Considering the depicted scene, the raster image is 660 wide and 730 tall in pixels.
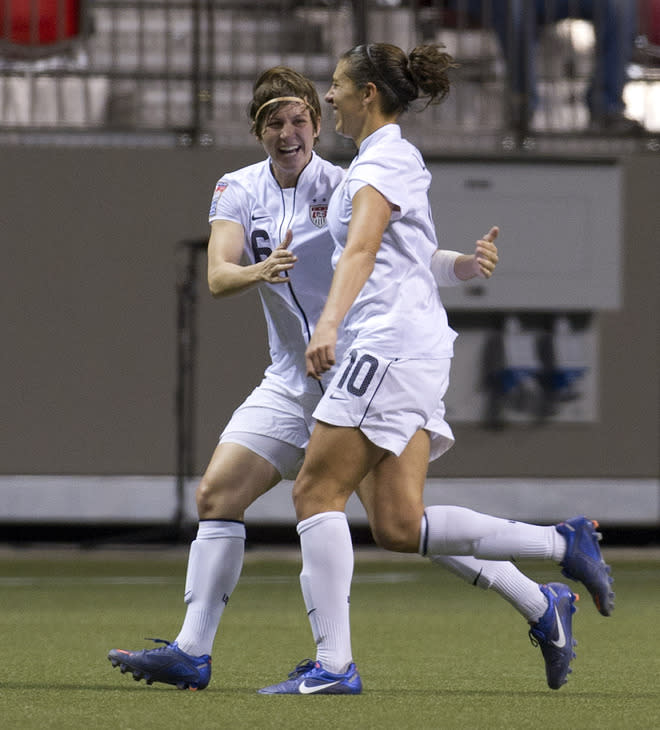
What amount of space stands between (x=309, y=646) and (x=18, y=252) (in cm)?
689

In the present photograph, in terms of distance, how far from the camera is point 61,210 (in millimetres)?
12820

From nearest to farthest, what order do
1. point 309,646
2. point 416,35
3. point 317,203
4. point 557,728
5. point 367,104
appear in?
point 557,728 → point 367,104 → point 317,203 → point 309,646 → point 416,35

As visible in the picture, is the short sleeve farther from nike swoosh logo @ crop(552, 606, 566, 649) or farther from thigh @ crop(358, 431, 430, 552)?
nike swoosh logo @ crop(552, 606, 566, 649)

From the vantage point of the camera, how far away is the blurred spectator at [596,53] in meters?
13.1

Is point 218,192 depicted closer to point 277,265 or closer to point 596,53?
point 277,265

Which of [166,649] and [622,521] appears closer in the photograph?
[166,649]

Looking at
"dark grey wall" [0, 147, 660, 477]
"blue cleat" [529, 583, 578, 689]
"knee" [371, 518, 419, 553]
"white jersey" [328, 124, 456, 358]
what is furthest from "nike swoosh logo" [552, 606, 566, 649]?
"dark grey wall" [0, 147, 660, 477]

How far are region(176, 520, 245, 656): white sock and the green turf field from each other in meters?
0.17

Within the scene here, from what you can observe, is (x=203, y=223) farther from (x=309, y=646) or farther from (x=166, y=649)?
(x=166, y=649)

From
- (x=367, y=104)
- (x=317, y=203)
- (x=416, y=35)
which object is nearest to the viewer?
(x=367, y=104)

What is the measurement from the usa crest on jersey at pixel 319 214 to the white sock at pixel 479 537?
0.95 meters

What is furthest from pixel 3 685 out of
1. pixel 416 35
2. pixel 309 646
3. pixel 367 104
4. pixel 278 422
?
pixel 416 35

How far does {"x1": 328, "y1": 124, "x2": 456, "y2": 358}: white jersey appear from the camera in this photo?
15.6 feet

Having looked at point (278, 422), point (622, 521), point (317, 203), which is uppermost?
point (317, 203)
